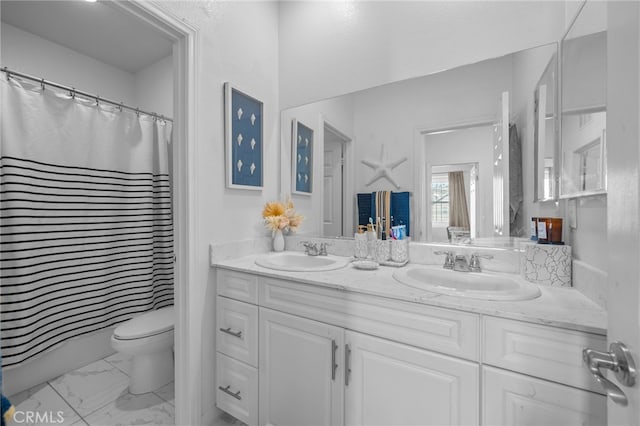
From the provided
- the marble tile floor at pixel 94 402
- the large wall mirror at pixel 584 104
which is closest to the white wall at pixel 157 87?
the marble tile floor at pixel 94 402

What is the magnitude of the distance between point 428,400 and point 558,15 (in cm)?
164

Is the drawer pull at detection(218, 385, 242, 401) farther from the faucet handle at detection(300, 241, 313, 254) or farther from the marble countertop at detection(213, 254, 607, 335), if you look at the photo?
the faucet handle at detection(300, 241, 313, 254)

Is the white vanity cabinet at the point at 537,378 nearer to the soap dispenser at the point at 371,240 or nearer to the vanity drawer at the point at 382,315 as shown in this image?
the vanity drawer at the point at 382,315

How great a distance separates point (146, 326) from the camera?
1.76 meters

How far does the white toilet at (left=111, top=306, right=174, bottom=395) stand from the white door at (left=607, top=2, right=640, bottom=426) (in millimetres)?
1980

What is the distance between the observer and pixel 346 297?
3.61 feet

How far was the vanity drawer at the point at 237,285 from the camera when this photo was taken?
53.4 inches

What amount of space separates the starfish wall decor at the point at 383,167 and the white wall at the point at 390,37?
45cm

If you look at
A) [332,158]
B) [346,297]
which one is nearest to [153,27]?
[332,158]

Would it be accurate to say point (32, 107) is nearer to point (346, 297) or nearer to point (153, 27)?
point (153, 27)

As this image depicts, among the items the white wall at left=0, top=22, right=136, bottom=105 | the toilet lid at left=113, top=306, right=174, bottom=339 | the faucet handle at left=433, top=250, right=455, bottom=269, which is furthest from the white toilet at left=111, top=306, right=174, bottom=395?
the white wall at left=0, top=22, right=136, bottom=105

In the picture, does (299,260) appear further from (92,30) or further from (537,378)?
(92,30)

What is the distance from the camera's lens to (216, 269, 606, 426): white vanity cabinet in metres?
0.77

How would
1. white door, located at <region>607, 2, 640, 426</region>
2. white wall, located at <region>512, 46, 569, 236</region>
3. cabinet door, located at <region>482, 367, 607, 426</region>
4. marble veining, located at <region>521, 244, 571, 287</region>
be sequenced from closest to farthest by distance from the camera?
white door, located at <region>607, 2, 640, 426</region>, cabinet door, located at <region>482, 367, 607, 426</region>, marble veining, located at <region>521, 244, 571, 287</region>, white wall, located at <region>512, 46, 569, 236</region>
